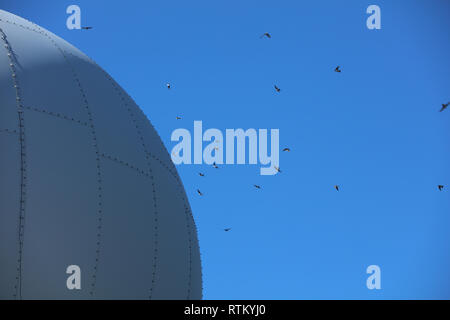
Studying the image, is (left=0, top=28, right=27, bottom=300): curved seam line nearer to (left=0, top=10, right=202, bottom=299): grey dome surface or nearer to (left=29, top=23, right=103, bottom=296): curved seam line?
(left=0, top=10, right=202, bottom=299): grey dome surface

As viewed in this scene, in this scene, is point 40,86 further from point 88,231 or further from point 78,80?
point 88,231

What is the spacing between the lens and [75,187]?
A: 741cm

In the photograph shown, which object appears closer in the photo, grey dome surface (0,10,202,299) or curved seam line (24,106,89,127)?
grey dome surface (0,10,202,299)

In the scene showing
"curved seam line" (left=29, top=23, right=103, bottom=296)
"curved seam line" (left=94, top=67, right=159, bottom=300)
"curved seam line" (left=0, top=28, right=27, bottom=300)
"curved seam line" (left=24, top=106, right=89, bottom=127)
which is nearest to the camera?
"curved seam line" (left=0, top=28, right=27, bottom=300)

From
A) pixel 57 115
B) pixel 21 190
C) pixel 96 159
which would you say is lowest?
pixel 21 190

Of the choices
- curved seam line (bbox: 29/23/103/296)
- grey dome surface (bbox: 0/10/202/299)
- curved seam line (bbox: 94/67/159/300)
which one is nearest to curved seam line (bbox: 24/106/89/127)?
grey dome surface (bbox: 0/10/202/299)

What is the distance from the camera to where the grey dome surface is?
22.9 feet

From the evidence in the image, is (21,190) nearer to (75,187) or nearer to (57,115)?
(75,187)

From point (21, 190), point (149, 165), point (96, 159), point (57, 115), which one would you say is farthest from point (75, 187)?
point (149, 165)

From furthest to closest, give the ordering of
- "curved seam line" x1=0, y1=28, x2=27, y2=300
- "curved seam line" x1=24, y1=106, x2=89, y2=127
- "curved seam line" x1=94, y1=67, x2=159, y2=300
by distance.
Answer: "curved seam line" x1=94, y1=67, x2=159, y2=300, "curved seam line" x1=24, y1=106, x2=89, y2=127, "curved seam line" x1=0, y1=28, x2=27, y2=300

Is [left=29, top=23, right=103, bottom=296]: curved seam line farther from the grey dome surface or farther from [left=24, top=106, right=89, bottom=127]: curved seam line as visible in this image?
[left=24, top=106, right=89, bottom=127]: curved seam line

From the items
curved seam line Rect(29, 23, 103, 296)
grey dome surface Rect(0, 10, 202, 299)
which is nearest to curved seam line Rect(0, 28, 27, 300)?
grey dome surface Rect(0, 10, 202, 299)

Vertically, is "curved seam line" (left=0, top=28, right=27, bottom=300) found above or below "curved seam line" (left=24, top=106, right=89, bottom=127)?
below

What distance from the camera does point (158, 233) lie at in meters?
8.58
